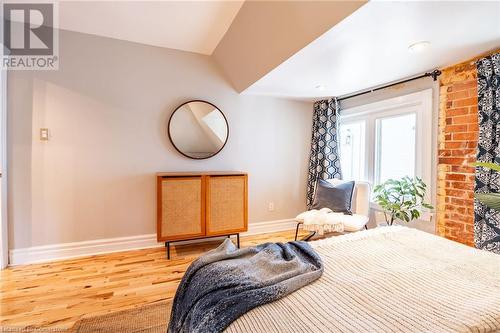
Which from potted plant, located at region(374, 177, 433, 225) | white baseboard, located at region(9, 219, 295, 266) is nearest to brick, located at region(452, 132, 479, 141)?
potted plant, located at region(374, 177, 433, 225)

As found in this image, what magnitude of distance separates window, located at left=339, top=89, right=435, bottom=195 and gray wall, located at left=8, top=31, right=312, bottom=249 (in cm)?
146

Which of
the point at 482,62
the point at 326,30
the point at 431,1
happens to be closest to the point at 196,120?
the point at 326,30

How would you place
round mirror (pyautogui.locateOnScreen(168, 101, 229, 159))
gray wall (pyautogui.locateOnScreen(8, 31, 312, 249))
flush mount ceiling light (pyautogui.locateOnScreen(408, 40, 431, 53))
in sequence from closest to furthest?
flush mount ceiling light (pyautogui.locateOnScreen(408, 40, 431, 53)) → gray wall (pyautogui.locateOnScreen(8, 31, 312, 249)) → round mirror (pyautogui.locateOnScreen(168, 101, 229, 159))

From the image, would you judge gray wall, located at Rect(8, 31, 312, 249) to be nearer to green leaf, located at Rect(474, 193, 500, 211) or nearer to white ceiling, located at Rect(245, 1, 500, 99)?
white ceiling, located at Rect(245, 1, 500, 99)

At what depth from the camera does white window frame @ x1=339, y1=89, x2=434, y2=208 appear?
2.34 meters

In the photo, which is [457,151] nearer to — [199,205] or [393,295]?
[393,295]

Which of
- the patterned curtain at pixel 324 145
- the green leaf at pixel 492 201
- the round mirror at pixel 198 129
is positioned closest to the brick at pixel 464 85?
the patterned curtain at pixel 324 145

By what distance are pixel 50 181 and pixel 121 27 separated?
1.68 m

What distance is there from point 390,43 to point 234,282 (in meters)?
1.92

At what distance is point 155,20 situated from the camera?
89.0 inches

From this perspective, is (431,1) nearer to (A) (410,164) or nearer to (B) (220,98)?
(A) (410,164)

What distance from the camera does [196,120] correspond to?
2910 millimetres

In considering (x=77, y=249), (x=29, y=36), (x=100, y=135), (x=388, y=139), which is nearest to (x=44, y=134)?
(x=100, y=135)

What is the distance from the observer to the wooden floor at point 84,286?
64.8 inches
